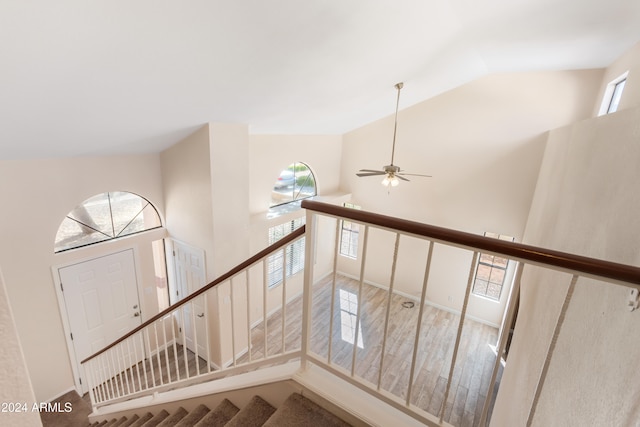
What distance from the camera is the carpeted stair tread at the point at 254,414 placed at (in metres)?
1.54

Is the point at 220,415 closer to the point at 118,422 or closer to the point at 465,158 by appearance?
the point at 118,422

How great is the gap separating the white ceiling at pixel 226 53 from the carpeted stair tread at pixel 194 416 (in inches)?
96.4

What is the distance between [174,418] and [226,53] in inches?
110

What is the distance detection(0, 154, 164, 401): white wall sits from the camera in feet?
11.1

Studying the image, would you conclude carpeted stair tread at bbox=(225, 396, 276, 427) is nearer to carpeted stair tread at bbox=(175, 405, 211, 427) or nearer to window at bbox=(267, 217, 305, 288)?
carpeted stair tread at bbox=(175, 405, 211, 427)

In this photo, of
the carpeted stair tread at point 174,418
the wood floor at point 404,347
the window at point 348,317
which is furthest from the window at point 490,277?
the carpeted stair tread at point 174,418

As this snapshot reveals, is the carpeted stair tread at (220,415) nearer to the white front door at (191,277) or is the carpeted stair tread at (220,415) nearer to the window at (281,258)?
the white front door at (191,277)

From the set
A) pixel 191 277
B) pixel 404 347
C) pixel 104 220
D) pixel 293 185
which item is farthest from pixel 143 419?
pixel 293 185

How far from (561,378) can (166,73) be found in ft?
10.4

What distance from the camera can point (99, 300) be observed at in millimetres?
4332

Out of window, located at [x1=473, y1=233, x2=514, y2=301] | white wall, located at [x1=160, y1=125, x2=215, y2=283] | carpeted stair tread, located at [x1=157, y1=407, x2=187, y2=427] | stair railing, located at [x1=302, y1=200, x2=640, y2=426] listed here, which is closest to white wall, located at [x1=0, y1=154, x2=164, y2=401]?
white wall, located at [x1=160, y1=125, x2=215, y2=283]

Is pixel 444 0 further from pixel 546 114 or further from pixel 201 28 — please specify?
pixel 546 114

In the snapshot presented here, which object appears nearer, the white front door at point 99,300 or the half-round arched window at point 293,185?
the white front door at point 99,300

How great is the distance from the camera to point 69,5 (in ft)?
5.39
